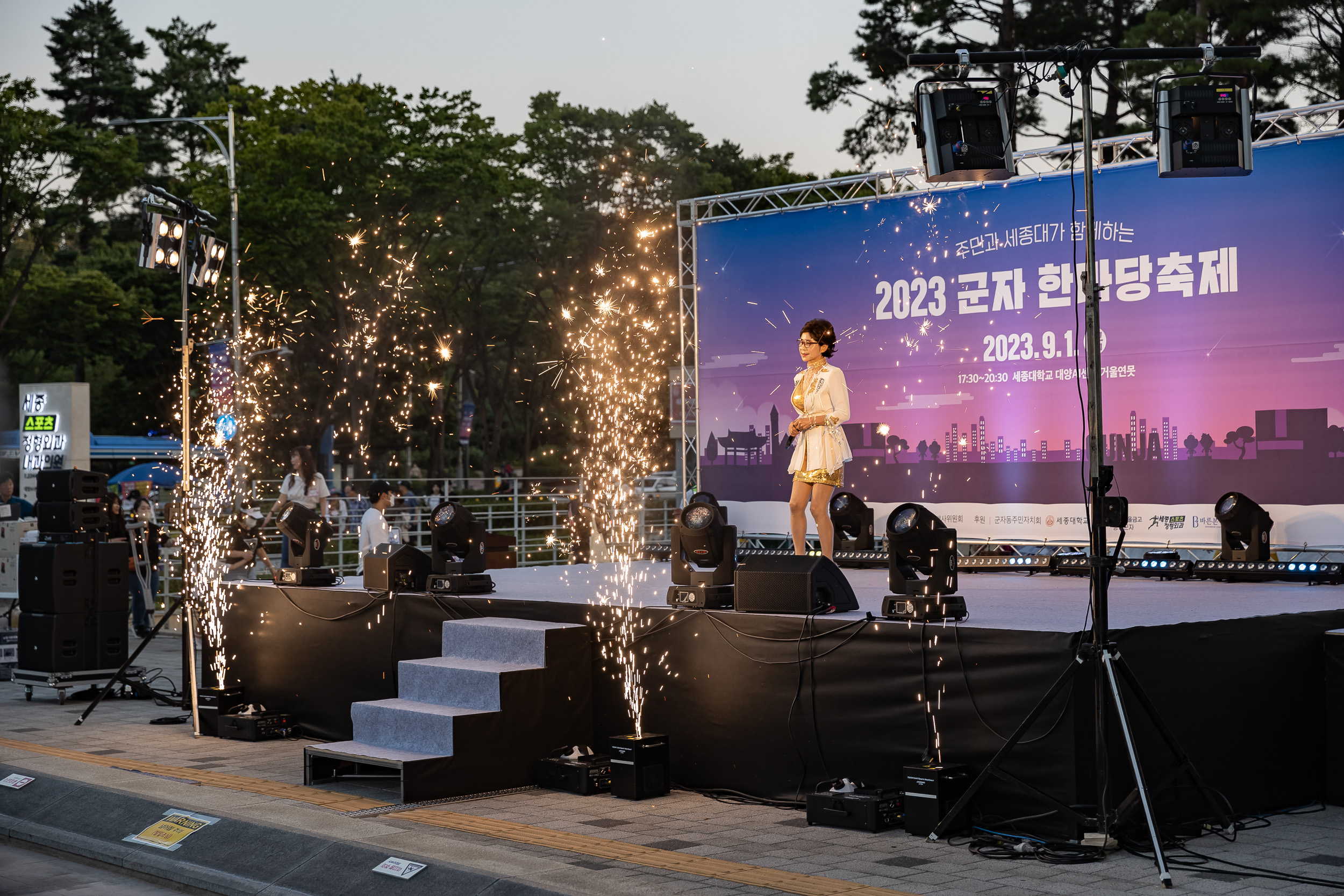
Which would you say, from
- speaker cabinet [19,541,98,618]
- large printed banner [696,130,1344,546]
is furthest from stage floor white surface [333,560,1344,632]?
speaker cabinet [19,541,98,618]

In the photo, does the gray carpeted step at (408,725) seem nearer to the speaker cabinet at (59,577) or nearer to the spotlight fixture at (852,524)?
the speaker cabinet at (59,577)

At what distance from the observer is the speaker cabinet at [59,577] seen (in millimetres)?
9000

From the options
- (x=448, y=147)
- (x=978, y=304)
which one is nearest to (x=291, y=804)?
(x=978, y=304)

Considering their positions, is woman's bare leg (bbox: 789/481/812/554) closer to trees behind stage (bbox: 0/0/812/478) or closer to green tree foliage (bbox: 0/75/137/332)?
trees behind stage (bbox: 0/0/812/478)

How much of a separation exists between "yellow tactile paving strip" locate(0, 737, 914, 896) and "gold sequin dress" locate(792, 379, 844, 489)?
A: 120 inches

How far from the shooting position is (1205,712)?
521cm

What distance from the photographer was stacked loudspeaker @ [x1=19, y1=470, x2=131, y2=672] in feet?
29.6

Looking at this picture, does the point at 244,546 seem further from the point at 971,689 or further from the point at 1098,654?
the point at 1098,654

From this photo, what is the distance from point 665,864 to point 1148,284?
22.9ft

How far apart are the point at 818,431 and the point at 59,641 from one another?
5.38 meters

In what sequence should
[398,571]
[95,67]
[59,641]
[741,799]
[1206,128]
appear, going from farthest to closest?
1. [95,67]
2. [59,641]
3. [398,571]
4. [1206,128]
5. [741,799]

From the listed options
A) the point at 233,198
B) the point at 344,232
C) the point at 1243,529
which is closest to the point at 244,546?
the point at 1243,529

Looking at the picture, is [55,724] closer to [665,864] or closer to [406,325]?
[665,864]

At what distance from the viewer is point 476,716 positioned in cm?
599
